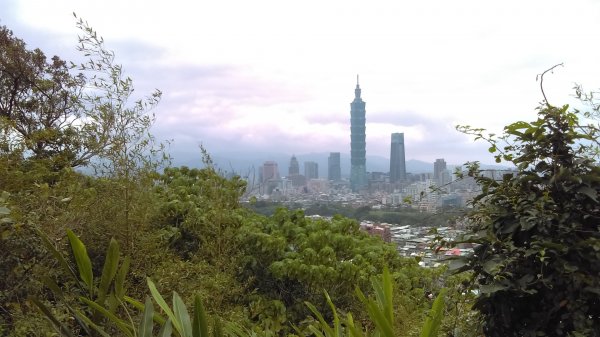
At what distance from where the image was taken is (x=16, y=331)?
6.58ft

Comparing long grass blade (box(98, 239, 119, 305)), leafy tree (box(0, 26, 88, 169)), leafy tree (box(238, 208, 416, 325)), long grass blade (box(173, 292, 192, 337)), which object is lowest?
leafy tree (box(238, 208, 416, 325))

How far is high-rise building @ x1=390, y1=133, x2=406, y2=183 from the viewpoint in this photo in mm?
6016

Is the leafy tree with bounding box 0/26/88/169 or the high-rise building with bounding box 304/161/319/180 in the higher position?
the leafy tree with bounding box 0/26/88/169

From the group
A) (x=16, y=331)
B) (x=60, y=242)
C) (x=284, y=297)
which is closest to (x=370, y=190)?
(x=284, y=297)

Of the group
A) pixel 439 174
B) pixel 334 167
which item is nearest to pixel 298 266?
pixel 439 174

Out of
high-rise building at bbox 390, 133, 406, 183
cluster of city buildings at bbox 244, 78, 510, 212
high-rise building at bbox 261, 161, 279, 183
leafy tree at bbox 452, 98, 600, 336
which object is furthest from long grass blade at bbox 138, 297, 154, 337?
high-rise building at bbox 390, 133, 406, 183

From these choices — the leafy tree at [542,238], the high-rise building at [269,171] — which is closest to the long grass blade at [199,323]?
the leafy tree at [542,238]

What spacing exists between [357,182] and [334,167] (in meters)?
1.46

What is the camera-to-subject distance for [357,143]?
287 inches

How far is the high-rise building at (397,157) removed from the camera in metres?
6.02

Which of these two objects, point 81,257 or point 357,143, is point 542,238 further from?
point 357,143

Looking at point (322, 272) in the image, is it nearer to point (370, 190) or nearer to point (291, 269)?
point (291, 269)

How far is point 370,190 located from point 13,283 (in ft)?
13.4

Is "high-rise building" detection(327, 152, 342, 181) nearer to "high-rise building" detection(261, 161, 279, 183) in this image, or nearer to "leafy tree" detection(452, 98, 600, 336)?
"high-rise building" detection(261, 161, 279, 183)
